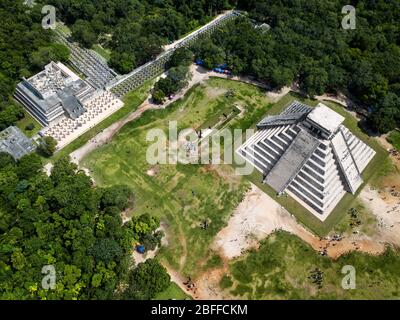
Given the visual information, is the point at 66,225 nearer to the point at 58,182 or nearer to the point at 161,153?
the point at 58,182

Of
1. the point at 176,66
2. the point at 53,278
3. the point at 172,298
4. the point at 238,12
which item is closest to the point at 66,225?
the point at 53,278

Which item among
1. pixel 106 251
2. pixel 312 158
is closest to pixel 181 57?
pixel 312 158

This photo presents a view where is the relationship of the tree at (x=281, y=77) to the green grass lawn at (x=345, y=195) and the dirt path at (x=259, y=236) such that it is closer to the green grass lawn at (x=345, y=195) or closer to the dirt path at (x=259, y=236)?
the green grass lawn at (x=345, y=195)

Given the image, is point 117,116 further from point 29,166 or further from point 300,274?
point 300,274

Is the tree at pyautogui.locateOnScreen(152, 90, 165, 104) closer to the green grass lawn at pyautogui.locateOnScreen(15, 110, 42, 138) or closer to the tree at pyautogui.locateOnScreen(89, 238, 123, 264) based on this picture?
the green grass lawn at pyautogui.locateOnScreen(15, 110, 42, 138)

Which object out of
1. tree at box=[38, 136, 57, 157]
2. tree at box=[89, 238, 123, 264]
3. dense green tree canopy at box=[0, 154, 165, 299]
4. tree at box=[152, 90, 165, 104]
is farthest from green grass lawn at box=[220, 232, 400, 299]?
tree at box=[38, 136, 57, 157]

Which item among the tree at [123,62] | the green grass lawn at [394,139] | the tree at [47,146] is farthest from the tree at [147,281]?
the green grass lawn at [394,139]
